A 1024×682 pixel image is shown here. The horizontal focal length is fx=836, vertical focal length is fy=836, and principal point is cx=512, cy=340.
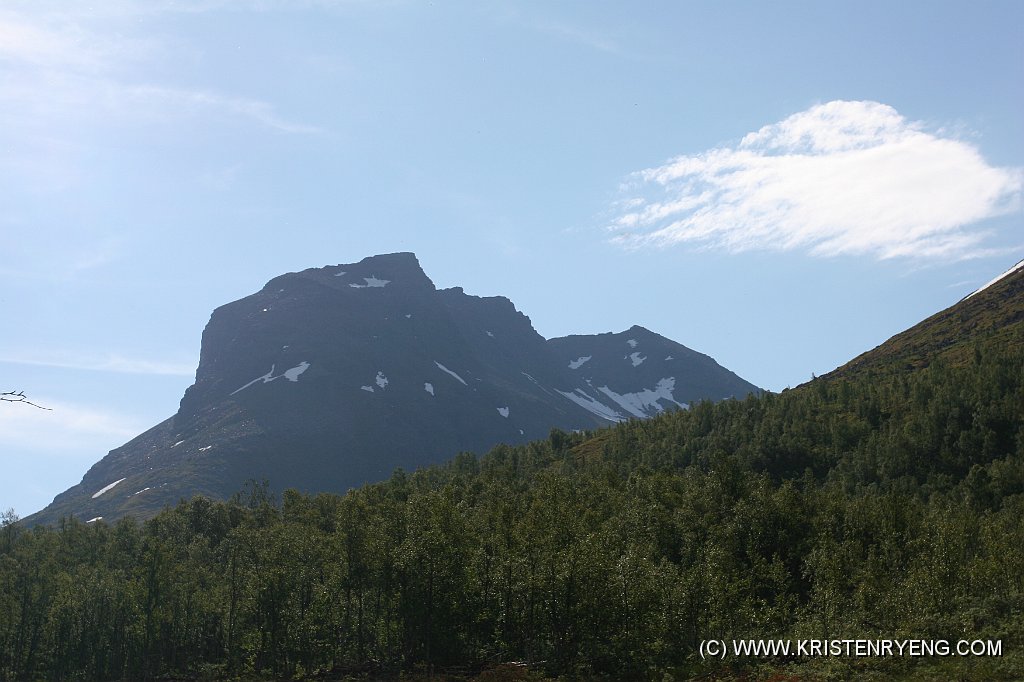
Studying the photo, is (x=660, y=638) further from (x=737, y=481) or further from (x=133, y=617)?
(x=133, y=617)

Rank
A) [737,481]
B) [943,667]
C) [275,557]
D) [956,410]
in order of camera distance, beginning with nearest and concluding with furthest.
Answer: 1. [943,667]
2. [275,557]
3. [737,481]
4. [956,410]

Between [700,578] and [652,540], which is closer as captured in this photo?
[700,578]

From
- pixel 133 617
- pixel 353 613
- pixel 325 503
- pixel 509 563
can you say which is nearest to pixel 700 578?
pixel 509 563

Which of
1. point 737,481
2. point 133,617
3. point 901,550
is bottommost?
point 133,617

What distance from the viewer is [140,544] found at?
15300cm

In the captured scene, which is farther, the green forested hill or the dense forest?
the dense forest

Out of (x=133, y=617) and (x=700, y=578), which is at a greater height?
(x=700, y=578)

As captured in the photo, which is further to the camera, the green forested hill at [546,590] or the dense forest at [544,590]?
the dense forest at [544,590]

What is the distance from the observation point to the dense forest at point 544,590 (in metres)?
71.0

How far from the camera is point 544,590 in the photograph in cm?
7944

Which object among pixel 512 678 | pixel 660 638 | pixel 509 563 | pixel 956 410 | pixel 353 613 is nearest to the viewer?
pixel 512 678

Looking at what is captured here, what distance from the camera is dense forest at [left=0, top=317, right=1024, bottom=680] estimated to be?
71000 millimetres

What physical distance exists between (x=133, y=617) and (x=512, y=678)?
7015cm

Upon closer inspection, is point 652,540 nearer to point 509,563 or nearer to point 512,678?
point 509,563
